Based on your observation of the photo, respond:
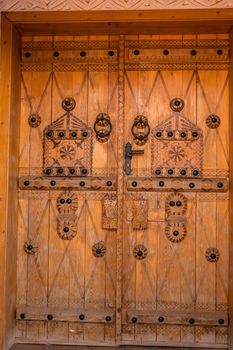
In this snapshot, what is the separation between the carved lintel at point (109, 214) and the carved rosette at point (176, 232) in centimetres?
39

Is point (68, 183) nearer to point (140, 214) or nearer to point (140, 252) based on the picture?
point (140, 214)

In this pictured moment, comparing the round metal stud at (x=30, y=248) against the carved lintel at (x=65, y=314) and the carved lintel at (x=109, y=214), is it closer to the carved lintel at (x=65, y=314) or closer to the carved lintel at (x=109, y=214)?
the carved lintel at (x=65, y=314)

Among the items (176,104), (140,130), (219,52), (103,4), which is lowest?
(140,130)

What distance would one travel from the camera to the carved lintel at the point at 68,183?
9.87 feet

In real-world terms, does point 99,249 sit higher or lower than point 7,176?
lower

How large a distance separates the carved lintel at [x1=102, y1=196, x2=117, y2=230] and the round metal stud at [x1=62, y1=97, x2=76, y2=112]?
0.72 metres

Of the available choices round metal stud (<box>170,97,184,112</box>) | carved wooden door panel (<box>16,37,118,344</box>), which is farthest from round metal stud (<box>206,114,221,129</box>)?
carved wooden door panel (<box>16,37,118,344</box>)

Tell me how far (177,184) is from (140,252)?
21.6 inches

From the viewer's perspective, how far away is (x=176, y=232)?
9.73 ft

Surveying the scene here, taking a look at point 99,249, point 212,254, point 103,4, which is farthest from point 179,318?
point 103,4

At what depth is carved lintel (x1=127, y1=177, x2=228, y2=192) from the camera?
2955mm

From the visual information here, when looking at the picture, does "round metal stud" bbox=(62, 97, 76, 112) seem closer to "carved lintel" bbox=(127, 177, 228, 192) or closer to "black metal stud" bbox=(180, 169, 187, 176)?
"carved lintel" bbox=(127, 177, 228, 192)

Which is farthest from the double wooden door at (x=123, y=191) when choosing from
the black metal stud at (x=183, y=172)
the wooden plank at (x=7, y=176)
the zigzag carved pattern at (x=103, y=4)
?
the zigzag carved pattern at (x=103, y=4)

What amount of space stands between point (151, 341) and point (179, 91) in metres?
1.78
